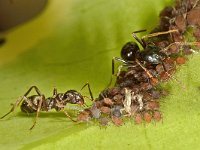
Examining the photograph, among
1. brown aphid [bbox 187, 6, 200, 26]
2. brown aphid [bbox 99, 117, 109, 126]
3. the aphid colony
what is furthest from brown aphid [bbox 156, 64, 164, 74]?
brown aphid [bbox 99, 117, 109, 126]

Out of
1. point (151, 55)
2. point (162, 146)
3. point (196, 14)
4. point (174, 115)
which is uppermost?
point (196, 14)

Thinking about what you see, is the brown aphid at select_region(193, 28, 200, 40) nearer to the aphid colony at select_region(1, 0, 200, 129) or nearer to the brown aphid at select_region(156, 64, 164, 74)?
the aphid colony at select_region(1, 0, 200, 129)

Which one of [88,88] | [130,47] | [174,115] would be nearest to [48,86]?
[88,88]

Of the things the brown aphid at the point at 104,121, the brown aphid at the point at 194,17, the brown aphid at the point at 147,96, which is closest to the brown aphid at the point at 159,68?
the brown aphid at the point at 147,96

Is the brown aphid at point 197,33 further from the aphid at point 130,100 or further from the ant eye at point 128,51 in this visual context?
the aphid at point 130,100

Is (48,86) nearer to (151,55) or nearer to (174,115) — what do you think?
(151,55)
